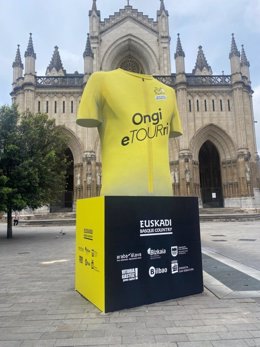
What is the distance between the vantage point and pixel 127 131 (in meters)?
5.22

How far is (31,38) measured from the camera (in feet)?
111

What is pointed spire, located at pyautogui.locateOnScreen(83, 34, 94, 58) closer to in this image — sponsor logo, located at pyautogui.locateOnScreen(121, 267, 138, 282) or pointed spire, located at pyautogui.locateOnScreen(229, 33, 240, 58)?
pointed spire, located at pyautogui.locateOnScreen(229, 33, 240, 58)

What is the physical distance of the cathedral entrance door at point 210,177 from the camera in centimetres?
3606

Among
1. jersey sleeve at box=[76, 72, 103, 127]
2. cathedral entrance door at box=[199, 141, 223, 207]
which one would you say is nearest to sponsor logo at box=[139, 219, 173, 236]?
jersey sleeve at box=[76, 72, 103, 127]

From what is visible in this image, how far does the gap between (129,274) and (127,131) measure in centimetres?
226

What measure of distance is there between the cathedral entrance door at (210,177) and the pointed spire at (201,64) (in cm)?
1310

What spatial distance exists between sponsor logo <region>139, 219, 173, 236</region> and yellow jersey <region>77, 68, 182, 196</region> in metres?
0.47

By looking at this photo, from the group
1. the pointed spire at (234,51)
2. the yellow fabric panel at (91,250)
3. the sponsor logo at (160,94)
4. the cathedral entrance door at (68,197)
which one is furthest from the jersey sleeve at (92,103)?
the pointed spire at (234,51)

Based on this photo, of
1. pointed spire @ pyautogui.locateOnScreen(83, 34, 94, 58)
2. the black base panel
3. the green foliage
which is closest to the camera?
the black base panel

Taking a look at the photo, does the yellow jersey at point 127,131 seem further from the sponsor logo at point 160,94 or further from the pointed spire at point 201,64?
the pointed spire at point 201,64

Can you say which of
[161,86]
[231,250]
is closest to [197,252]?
[161,86]

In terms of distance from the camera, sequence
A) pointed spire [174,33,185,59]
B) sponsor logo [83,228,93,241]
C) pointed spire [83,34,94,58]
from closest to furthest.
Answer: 1. sponsor logo [83,228,93,241]
2. pointed spire [83,34,94,58]
3. pointed spire [174,33,185,59]

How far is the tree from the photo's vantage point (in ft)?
45.6

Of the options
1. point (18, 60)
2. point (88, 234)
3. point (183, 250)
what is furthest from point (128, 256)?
point (18, 60)
